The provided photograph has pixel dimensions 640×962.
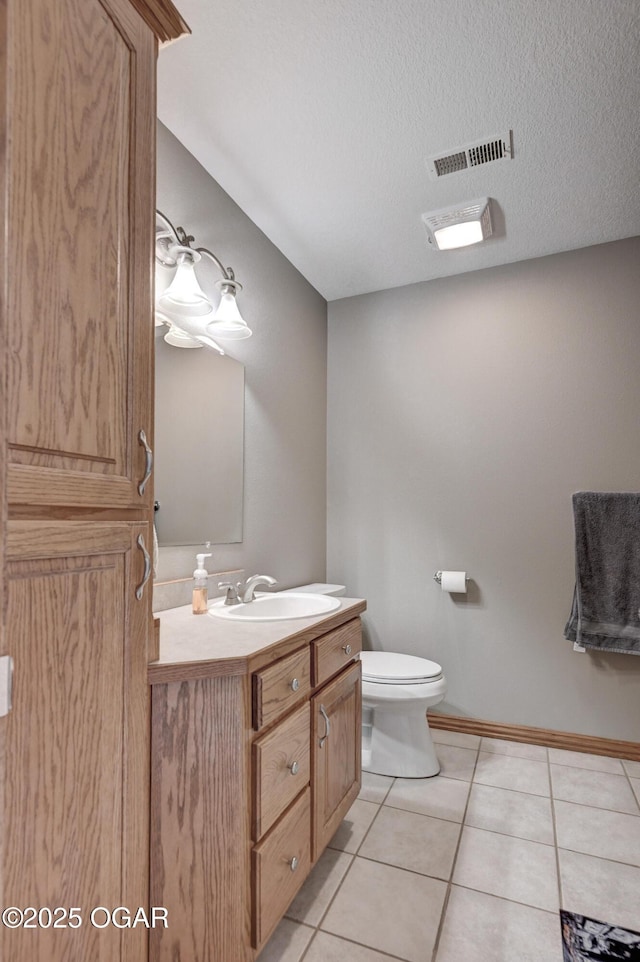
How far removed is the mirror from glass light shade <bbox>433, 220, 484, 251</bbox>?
1141 mm

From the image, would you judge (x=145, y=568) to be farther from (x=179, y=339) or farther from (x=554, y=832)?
(x=554, y=832)

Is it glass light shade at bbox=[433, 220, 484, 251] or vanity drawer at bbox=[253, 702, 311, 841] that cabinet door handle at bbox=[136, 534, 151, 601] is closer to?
vanity drawer at bbox=[253, 702, 311, 841]

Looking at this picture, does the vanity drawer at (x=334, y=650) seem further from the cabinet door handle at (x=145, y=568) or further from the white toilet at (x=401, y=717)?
the cabinet door handle at (x=145, y=568)

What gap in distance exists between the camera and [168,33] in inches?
41.8

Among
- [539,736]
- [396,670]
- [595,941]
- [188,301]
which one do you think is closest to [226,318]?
[188,301]

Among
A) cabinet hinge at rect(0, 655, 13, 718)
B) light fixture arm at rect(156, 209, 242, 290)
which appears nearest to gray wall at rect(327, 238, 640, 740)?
light fixture arm at rect(156, 209, 242, 290)

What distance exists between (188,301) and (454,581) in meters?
1.86

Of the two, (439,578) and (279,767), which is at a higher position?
(439,578)

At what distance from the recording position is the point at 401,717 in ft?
7.25

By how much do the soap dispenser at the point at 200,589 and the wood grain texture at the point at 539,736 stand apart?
170cm

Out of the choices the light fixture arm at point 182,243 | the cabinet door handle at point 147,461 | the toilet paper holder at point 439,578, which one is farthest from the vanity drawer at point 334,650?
the light fixture arm at point 182,243

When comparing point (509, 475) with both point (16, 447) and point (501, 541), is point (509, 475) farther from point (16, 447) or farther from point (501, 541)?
point (16, 447)

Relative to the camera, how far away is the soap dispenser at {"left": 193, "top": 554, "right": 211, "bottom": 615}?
5.23 ft

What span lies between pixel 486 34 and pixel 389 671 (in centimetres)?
231
